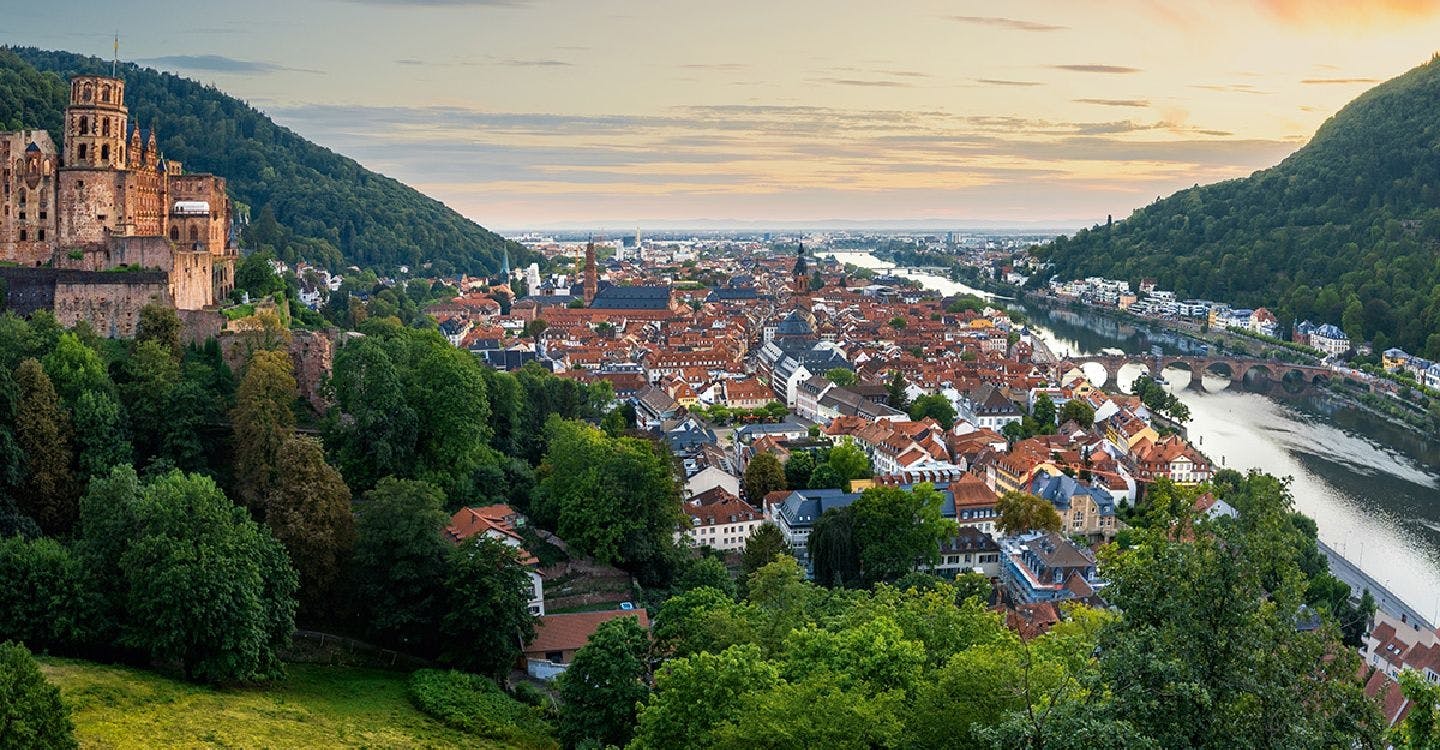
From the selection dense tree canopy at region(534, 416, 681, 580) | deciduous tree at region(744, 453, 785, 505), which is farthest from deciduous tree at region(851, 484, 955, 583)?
deciduous tree at region(744, 453, 785, 505)

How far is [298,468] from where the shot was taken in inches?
822

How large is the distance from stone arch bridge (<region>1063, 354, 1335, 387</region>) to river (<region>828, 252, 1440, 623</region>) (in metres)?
0.93

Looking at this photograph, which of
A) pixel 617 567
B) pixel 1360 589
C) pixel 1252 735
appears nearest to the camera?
pixel 1252 735

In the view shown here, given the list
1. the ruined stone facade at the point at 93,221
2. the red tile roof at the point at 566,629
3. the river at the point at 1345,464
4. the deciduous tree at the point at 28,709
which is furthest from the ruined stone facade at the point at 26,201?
the river at the point at 1345,464

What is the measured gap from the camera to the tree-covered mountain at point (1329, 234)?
77.1 metres

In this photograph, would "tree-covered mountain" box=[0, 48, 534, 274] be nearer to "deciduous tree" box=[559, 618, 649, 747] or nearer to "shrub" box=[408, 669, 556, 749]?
"shrub" box=[408, 669, 556, 749]

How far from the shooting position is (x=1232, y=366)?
66.9 m

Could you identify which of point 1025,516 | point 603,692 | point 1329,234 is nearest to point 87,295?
point 603,692

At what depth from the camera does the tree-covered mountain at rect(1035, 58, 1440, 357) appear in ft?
253

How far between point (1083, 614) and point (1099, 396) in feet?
122

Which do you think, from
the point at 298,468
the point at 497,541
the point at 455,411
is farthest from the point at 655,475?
the point at 298,468

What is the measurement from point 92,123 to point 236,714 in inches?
728

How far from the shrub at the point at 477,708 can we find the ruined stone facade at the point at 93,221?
40.8 ft

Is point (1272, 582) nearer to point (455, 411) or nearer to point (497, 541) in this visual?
point (497, 541)
